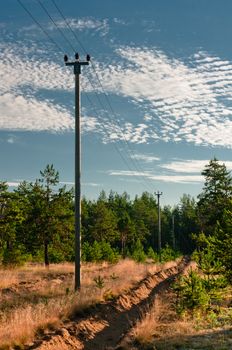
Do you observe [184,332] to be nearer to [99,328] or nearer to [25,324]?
[99,328]

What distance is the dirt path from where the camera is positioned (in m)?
10.4

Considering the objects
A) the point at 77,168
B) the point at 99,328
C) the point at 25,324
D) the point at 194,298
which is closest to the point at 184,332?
the point at 99,328

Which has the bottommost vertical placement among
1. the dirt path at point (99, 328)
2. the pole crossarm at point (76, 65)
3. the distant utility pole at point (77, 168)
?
the dirt path at point (99, 328)

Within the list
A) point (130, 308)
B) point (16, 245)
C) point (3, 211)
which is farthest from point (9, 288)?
point (16, 245)

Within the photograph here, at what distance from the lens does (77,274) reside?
17.7 metres

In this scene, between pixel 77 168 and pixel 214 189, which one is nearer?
pixel 77 168

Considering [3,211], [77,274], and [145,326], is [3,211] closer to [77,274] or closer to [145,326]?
[77,274]

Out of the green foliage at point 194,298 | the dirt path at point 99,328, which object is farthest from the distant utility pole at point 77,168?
the green foliage at point 194,298

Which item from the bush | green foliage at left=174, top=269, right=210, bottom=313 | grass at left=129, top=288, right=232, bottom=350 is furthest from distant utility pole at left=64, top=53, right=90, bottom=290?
the bush

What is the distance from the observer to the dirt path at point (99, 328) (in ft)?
34.0

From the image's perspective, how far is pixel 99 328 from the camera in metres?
13.1

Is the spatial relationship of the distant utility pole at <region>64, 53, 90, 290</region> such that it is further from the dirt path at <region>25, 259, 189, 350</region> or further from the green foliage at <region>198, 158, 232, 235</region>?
the green foliage at <region>198, 158, 232, 235</region>

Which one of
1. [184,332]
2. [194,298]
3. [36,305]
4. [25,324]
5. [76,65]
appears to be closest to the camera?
[25,324]

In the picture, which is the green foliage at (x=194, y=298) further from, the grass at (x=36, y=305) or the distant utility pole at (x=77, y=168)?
the distant utility pole at (x=77, y=168)
